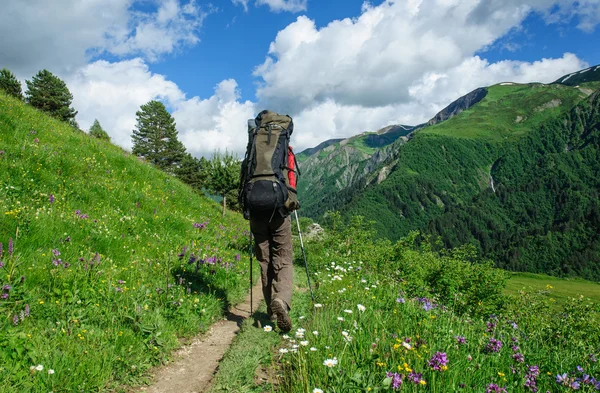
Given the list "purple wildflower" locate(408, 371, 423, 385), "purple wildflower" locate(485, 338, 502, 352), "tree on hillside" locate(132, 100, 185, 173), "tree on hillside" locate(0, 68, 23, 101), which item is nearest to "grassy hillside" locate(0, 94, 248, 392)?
"purple wildflower" locate(408, 371, 423, 385)

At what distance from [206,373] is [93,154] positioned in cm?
1035

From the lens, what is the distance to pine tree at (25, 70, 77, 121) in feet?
169

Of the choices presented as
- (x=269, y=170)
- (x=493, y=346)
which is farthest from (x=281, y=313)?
(x=493, y=346)

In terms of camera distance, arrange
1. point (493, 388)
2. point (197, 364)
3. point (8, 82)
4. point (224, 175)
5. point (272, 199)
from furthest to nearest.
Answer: point (8, 82) → point (224, 175) → point (272, 199) → point (197, 364) → point (493, 388)

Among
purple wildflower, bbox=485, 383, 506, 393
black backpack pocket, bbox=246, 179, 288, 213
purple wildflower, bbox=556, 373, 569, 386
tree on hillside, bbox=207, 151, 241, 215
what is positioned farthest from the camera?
tree on hillside, bbox=207, 151, 241, 215

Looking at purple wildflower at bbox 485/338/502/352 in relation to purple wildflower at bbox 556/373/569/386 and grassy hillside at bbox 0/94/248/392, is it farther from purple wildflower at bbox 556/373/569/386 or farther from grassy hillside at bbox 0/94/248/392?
grassy hillside at bbox 0/94/248/392

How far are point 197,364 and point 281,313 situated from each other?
4.25 feet

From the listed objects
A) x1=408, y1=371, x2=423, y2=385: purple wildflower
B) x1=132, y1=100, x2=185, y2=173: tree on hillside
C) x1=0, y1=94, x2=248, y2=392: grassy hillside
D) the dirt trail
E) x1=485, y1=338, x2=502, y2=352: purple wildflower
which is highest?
x1=132, y1=100, x2=185, y2=173: tree on hillside

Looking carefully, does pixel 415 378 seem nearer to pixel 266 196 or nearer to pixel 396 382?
pixel 396 382

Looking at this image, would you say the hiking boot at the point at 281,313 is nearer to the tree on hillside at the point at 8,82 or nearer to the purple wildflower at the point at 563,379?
the purple wildflower at the point at 563,379

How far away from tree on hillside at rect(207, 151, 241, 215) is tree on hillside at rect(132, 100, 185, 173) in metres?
32.9

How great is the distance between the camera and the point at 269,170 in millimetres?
5527

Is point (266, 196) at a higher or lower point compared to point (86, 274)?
higher

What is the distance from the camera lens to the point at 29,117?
41.2ft
